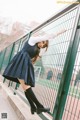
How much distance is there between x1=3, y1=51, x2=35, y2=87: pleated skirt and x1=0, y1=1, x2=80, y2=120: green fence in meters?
0.30

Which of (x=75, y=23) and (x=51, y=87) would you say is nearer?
(x=75, y=23)

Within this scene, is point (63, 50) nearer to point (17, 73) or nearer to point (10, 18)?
point (17, 73)

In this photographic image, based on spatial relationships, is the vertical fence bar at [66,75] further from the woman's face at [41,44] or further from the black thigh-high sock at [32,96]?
the woman's face at [41,44]

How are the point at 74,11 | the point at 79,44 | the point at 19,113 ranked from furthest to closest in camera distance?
the point at 19,113 → the point at 74,11 → the point at 79,44

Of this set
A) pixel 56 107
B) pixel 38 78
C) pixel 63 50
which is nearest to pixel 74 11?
pixel 63 50

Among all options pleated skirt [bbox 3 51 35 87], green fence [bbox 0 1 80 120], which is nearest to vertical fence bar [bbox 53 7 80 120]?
green fence [bbox 0 1 80 120]

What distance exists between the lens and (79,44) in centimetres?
273

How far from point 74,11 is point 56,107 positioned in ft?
3.54

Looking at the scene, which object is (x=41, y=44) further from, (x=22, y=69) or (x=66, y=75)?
(x=66, y=75)

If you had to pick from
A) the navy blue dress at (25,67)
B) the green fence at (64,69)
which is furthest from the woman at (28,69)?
the green fence at (64,69)

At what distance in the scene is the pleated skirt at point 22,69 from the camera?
122 inches

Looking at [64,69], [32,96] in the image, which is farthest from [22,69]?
[64,69]

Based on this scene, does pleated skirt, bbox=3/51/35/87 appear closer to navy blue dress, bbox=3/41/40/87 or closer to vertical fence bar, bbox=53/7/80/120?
navy blue dress, bbox=3/41/40/87

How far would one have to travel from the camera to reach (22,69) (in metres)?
3.12
